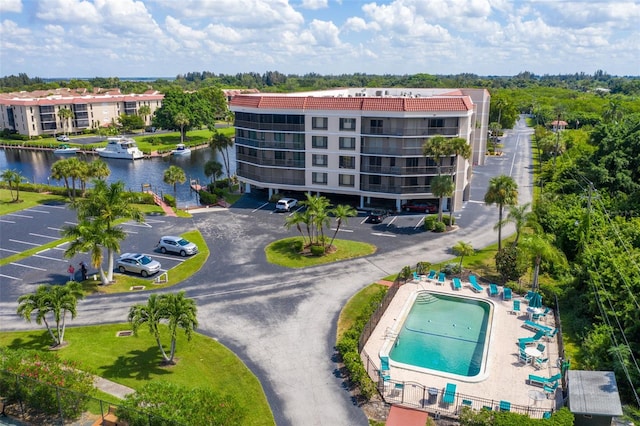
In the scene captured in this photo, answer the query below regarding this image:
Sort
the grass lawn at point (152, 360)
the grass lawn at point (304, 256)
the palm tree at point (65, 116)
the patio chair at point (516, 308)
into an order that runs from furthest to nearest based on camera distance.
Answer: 1. the palm tree at point (65, 116)
2. the grass lawn at point (304, 256)
3. the patio chair at point (516, 308)
4. the grass lawn at point (152, 360)

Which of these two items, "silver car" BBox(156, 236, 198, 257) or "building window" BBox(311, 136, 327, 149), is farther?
"building window" BBox(311, 136, 327, 149)

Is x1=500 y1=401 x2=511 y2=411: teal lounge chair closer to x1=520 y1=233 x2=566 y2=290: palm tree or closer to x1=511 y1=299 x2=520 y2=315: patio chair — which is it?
x1=511 y1=299 x2=520 y2=315: patio chair

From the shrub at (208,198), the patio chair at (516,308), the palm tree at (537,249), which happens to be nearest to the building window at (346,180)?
the shrub at (208,198)

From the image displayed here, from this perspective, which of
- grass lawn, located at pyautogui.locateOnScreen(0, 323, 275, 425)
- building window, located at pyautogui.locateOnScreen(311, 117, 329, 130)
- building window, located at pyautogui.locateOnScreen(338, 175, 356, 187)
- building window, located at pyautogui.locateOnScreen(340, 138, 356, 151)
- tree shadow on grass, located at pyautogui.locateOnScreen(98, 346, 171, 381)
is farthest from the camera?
building window, located at pyautogui.locateOnScreen(338, 175, 356, 187)

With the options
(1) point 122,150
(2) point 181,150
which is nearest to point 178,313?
(1) point 122,150

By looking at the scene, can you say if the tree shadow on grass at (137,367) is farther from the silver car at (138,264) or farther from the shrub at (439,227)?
the shrub at (439,227)

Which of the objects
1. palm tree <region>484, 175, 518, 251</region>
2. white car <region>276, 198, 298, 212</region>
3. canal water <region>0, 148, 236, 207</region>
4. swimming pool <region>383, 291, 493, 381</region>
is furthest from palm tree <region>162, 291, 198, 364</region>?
canal water <region>0, 148, 236, 207</region>
